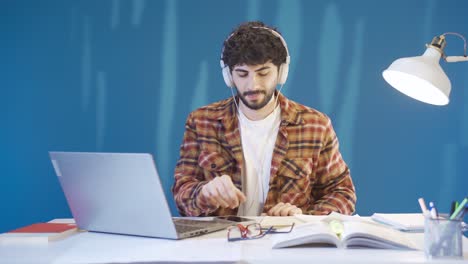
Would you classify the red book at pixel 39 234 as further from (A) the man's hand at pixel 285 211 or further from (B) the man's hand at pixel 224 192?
(A) the man's hand at pixel 285 211

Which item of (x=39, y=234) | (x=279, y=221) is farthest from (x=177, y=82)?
(x=39, y=234)

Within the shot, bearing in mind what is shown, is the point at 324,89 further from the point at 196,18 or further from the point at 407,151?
the point at 196,18

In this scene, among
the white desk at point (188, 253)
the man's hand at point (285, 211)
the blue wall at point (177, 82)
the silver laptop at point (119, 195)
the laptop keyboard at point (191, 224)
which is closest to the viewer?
the white desk at point (188, 253)

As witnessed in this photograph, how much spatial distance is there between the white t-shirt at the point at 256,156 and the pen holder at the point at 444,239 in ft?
3.20

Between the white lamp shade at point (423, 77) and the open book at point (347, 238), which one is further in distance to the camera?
the white lamp shade at point (423, 77)

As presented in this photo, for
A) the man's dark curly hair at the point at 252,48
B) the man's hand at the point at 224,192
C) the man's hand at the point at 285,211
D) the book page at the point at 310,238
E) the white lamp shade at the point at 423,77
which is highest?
the man's dark curly hair at the point at 252,48

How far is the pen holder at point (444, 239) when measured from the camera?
1188 millimetres

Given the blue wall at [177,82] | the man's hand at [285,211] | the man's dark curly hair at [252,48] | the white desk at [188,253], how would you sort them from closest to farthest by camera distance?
1. the white desk at [188,253]
2. the man's hand at [285,211]
3. the man's dark curly hair at [252,48]
4. the blue wall at [177,82]

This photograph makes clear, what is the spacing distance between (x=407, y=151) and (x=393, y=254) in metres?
1.87

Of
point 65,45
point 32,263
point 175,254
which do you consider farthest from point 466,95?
point 32,263

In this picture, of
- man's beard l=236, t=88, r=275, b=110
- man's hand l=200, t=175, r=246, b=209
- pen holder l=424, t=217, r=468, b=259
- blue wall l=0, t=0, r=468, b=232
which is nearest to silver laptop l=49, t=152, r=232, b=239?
man's hand l=200, t=175, r=246, b=209

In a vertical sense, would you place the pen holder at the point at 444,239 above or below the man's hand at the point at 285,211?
above

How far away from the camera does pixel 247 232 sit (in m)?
1.45

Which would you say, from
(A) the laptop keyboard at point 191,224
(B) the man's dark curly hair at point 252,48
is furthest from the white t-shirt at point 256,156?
(A) the laptop keyboard at point 191,224
